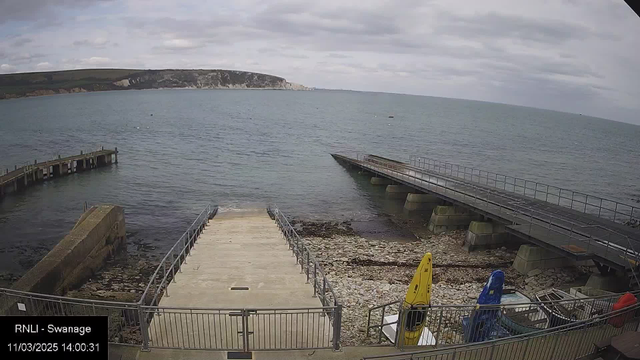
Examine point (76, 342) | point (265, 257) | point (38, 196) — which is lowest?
point (38, 196)

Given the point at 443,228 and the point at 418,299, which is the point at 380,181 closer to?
the point at 443,228

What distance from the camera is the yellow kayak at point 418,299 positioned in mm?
9727

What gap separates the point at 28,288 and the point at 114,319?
328 cm

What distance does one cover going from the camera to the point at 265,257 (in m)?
16.1

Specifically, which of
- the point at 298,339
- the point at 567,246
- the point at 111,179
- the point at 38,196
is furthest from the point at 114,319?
the point at 111,179

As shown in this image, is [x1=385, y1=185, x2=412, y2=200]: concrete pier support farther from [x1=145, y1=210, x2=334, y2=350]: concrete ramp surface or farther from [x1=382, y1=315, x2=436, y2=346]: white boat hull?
[x1=382, y1=315, x2=436, y2=346]: white boat hull

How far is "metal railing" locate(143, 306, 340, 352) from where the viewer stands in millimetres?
9023

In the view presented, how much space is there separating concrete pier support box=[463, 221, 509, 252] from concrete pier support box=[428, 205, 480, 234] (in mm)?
3549

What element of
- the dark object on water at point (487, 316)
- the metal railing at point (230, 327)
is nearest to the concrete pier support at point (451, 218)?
the dark object on water at point (487, 316)

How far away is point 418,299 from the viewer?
9781 mm

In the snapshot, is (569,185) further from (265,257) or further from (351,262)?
(265,257)

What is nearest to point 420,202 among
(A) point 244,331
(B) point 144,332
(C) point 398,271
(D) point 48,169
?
(C) point 398,271

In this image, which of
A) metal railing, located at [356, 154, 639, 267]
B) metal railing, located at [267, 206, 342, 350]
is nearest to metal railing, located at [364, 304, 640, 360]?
metal railing, located at [267, 206, 342, 350]

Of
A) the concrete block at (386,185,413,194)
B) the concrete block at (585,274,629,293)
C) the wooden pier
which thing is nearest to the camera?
the concrete block at (585,274,629,293)
